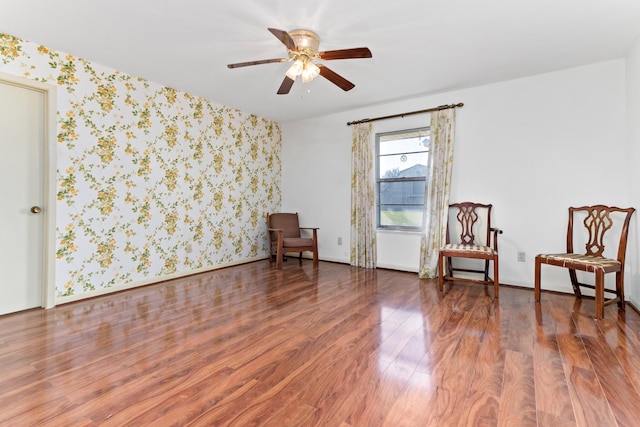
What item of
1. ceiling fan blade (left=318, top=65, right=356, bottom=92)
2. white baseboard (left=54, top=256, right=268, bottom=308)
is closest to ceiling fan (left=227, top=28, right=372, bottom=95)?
ceiling fan blade (left=318, top=65, right=356, bottom=92)

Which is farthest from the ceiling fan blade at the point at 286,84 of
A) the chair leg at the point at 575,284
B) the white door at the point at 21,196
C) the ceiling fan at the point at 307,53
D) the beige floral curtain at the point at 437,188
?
the chair leg at the point at 575,284

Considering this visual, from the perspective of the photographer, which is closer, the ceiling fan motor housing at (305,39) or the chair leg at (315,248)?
the ceiling fan motor housing at (305,39)

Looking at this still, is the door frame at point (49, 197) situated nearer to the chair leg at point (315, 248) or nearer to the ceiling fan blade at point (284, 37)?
the ceiling fan blade at point (284, 37)

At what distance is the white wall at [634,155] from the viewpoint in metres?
2.73

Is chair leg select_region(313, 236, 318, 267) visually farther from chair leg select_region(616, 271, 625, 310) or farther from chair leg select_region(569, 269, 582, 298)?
chair leg select_region(616, 271, 625, 310)

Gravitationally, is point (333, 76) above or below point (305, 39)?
below

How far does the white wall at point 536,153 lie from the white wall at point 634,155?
8cm

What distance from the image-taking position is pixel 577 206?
326cm

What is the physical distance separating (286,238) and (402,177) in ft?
6.54

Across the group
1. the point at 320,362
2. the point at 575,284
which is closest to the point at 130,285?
the point at 320,362

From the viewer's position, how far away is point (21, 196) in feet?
9.16

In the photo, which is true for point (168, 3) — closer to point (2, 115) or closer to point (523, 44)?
point (2, 115)

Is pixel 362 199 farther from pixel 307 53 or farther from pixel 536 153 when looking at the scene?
pixel 307 53

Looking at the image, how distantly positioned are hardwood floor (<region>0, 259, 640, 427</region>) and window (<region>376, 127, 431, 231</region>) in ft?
5.04
